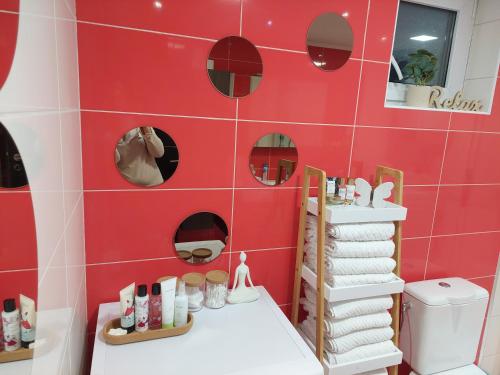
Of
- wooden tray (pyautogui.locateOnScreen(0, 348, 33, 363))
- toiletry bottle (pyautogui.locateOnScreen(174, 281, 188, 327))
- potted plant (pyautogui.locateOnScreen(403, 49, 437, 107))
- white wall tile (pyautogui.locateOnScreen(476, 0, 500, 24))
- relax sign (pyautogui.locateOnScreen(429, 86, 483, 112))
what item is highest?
white wall tile (pyautogui.locateOnScreen(476, 0, 500, 24))

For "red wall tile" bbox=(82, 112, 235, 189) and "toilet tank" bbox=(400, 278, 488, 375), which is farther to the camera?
"toilet tank" bbox=(400, 278, 488, 375)

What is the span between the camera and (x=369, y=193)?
1.26 m

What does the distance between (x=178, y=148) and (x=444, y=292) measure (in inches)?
52.8

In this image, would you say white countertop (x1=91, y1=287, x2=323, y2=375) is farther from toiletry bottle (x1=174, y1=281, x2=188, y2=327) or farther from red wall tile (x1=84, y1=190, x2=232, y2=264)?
red wall tile (x1=84, y1=190, x2=232, y2=264)

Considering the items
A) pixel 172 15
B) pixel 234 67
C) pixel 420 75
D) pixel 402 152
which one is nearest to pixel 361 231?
pixel 402 152

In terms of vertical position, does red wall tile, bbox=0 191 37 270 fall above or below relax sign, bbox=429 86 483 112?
below

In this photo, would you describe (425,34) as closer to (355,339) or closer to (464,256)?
(464,256)

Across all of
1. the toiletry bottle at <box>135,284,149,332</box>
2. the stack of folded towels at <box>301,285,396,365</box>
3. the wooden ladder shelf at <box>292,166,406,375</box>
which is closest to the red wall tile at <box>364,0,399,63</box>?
the wooden ladder shelf at <box>292,166,406,375</box>

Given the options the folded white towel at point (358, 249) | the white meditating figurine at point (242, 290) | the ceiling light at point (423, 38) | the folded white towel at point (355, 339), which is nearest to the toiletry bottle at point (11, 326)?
the white meditating figurine at point (242, 290)

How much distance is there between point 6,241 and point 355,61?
131cm

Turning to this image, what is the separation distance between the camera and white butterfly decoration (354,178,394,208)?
1.25 m

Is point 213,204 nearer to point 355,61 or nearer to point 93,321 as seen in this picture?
point 93,321

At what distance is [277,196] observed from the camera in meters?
1.35

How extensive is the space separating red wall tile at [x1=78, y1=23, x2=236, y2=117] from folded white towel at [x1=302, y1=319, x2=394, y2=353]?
0.93 metres
